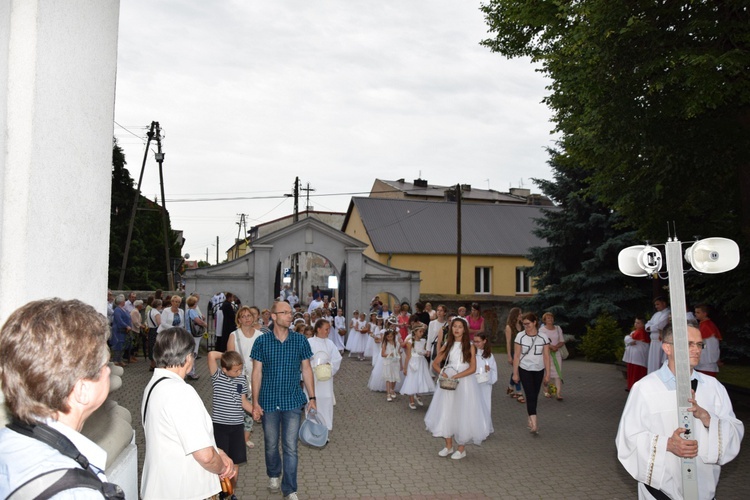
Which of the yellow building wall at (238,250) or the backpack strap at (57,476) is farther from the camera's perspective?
the yellow building wall at (238,250)

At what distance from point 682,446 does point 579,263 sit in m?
22.2

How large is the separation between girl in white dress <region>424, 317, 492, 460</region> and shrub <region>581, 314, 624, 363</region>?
46.0 ft

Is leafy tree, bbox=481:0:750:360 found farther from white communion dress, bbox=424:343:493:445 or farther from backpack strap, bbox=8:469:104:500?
backpack strap, bbox=8:469:104:500

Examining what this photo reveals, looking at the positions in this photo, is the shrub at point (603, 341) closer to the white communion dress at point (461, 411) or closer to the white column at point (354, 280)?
the white column at point (354, 280)

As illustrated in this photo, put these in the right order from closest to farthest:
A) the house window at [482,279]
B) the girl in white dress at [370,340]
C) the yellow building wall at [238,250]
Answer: the girl in white dress at [370,340] < the house window at [482,279] < the yellow building wall at [238,250]

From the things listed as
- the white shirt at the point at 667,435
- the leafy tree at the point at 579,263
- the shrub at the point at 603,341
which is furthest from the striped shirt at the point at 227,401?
the leafy tree at the point at 579,263

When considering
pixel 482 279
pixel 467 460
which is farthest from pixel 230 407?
pixel 482 279

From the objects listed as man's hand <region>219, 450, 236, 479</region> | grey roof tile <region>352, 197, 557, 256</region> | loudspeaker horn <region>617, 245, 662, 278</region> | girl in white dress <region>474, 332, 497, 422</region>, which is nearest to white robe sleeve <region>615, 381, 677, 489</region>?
loudspeaker horn <region>617, 245, 662, 278</region>

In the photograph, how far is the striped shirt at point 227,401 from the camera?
6559 millimetres

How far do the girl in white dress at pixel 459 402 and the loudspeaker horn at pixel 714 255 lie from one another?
4932 mm

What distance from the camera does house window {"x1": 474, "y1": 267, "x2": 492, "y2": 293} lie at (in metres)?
44.3

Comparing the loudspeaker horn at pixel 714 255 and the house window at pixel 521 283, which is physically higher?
the house window at pixel 521 283

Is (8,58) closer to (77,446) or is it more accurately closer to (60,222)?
(60,222)

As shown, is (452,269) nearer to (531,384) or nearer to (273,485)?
(531,384)
